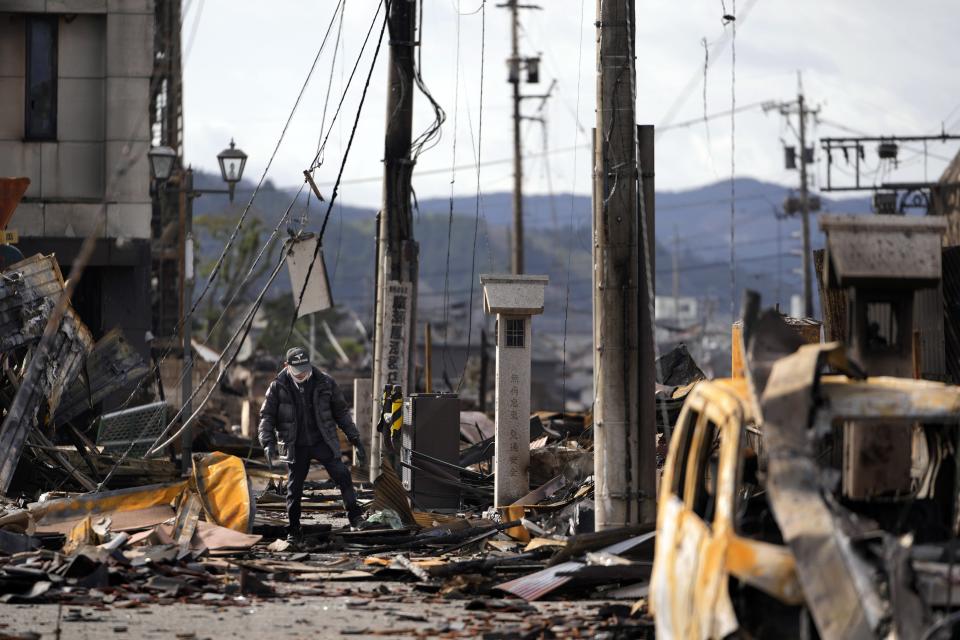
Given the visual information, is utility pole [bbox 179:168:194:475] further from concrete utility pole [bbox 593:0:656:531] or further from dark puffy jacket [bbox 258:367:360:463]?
concrete utility pole [bbox 593:0:656:531]

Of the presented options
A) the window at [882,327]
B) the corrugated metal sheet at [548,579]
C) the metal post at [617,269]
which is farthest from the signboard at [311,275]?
the window at [882,327]

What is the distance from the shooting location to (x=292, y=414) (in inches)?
639

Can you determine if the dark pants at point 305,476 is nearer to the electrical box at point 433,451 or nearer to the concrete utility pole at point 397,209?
the electrical box at point 433,451

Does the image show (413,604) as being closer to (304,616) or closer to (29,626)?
(304,616)

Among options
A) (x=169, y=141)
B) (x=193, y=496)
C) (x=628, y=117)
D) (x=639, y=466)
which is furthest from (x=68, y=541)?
(x=169, y=141)

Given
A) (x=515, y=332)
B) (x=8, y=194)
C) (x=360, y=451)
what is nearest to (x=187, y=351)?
(x=8, y=194)

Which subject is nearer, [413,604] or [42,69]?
[413,604]

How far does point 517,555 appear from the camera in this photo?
13.4 meters

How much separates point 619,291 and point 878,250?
14.3ft

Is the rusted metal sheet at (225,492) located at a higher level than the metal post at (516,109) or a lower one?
lower

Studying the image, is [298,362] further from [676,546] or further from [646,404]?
[676,546]

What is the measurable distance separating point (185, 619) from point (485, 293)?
28.2ft

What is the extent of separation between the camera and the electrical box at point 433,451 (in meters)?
19.5

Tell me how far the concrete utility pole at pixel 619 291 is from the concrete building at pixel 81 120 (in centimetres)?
1719
